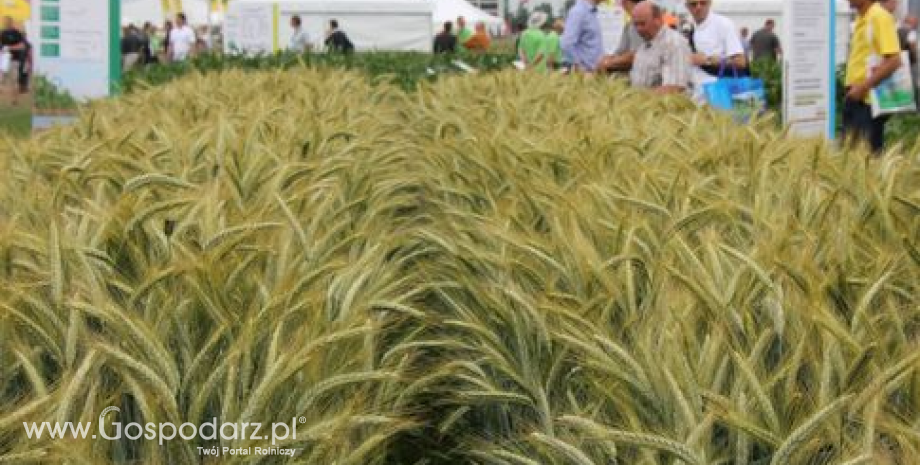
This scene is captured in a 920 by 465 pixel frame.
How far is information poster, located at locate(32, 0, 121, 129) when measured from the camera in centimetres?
1037

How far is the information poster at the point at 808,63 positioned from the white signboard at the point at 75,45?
4.75 meters

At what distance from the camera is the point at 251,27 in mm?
20547

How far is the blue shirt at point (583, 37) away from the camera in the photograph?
43.6 feet

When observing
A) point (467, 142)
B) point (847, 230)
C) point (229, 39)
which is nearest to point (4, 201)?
point (467, 142)

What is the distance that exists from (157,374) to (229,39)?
19211 millimetres

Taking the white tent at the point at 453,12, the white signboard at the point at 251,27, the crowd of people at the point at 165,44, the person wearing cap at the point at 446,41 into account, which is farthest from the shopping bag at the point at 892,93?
the white tent at the point at 453,12

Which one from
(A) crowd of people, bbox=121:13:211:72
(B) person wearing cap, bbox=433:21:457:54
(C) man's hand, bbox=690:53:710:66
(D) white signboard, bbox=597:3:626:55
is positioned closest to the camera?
(C) man's hand, bbox=690:53:710:66

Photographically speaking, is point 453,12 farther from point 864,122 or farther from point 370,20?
point 864,122

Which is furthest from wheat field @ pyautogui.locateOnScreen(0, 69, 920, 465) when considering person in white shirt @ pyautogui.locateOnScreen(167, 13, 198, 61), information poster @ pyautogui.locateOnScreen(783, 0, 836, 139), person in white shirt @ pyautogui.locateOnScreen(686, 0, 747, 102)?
person in white shirt @ pyautogui.locateOnScreen(167, 13, 198, 61)

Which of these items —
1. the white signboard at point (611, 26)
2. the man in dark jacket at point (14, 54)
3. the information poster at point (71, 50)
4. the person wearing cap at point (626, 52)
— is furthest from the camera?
the white signboard at point (611, 26)

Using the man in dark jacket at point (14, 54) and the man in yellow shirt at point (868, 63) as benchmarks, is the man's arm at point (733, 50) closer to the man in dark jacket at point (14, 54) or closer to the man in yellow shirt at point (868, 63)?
the man in yellow shirt at point (868, 63)

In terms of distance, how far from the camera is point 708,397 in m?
2.08

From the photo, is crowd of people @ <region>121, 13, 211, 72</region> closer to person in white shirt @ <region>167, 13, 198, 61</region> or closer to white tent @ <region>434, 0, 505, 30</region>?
person in white shirt @ <region>167, 13, 198, 61</region>

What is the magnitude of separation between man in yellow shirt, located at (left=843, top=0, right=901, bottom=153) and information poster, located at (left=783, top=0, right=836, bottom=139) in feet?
0.57
